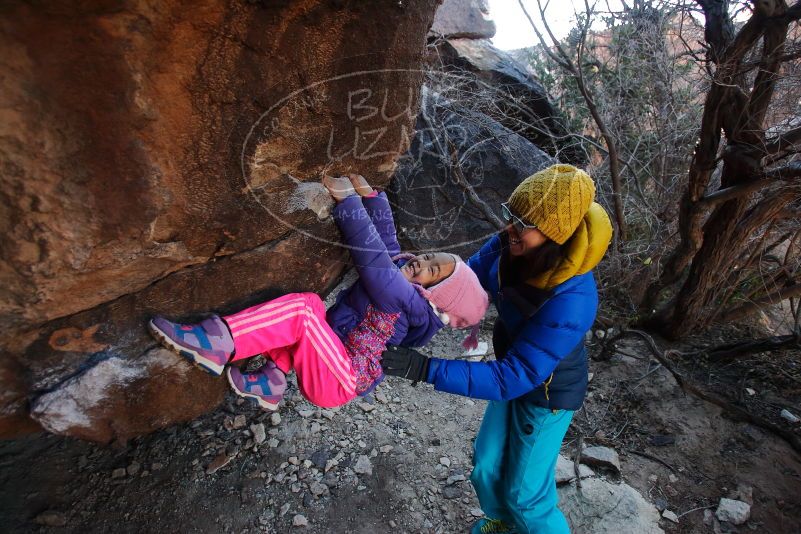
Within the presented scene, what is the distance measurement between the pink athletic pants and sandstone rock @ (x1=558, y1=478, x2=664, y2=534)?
1842 millimetres

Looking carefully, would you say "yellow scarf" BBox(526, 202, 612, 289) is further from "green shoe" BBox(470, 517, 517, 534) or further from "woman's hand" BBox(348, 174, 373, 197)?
"green shoe" BBox(470, 517, 517, 534)

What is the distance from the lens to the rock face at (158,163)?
1456 millimetres

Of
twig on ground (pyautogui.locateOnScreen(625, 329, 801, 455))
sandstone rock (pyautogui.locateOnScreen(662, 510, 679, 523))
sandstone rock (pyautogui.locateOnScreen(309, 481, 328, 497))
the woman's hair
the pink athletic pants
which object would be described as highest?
the woman's hair

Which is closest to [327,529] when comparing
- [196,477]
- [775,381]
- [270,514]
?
[270,514]

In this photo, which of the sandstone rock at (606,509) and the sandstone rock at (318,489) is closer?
the sandstone rock at (318,489)

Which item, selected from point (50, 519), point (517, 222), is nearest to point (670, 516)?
point (517, 222)

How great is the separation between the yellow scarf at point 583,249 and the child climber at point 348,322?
54 cm

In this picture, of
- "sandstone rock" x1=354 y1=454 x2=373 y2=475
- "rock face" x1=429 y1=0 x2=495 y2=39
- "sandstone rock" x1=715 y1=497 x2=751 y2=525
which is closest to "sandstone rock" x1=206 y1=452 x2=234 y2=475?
"sandstone rock" x1=354 y1=454 x2=373 y2=475

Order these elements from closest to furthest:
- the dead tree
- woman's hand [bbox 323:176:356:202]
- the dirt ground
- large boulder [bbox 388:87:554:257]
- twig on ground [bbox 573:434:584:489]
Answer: woman's hand [bbox 323:176:356:202], the dirt ground, the dead tree, twig on ground [bbox 573:434:584:489], large boulder [bbox 388:87:554:257]

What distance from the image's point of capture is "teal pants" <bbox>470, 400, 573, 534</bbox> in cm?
217

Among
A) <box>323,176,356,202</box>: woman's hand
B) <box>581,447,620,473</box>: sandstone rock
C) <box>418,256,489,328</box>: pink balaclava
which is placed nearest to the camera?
<box>323,176,356,202</box>: woman's hand

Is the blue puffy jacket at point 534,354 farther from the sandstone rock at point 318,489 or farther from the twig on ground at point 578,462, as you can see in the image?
the twig on ground at point 578,462

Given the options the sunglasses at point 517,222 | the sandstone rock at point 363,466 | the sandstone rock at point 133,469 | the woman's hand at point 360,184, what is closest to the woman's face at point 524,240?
the sunglasses at point 517,222

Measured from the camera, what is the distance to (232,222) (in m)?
2.04
